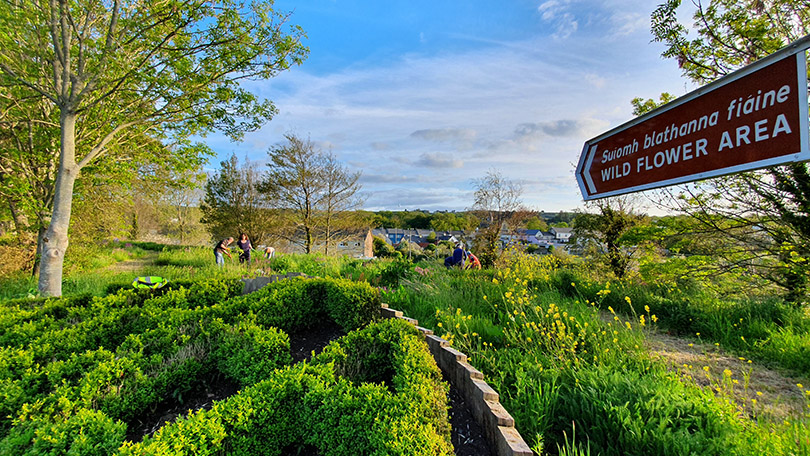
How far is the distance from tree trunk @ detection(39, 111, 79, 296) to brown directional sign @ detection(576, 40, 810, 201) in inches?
323

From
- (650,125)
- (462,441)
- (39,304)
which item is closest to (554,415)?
(462,441)

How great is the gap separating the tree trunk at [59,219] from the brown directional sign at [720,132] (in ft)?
26.9

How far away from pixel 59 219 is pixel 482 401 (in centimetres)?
760

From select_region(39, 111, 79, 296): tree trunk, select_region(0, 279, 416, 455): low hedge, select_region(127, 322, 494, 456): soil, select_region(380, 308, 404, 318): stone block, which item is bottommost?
select_region(127, 322, 494, 456): soil

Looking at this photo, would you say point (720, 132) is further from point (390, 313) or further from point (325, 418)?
point (390, 313)

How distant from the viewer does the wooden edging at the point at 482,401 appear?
1711 millimetres

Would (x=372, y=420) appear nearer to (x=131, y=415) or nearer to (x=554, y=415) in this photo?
(x=554, y=415)

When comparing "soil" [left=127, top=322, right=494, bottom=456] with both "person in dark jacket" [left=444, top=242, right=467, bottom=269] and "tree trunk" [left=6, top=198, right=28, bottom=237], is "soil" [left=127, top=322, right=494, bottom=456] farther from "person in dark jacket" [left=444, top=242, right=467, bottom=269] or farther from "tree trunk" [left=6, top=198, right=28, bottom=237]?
"tree trunk" [left=6, top=198, right=28, bottom=237]

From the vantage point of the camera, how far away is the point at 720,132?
1.33 metres

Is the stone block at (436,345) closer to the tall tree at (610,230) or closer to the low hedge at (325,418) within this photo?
the low hedge at (325,418)

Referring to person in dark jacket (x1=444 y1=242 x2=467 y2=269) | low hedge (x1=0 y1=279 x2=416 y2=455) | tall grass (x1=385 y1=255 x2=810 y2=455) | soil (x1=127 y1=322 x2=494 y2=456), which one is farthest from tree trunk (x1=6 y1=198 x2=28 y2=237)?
tall grass (x1=385 y1=255 x2=810 y2=455)

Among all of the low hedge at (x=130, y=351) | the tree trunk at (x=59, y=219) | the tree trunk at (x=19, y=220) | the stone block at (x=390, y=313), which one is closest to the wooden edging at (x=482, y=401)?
the low hedge at (x=130, y=351)

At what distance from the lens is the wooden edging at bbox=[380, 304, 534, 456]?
1711mm

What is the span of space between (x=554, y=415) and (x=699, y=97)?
2.16m
